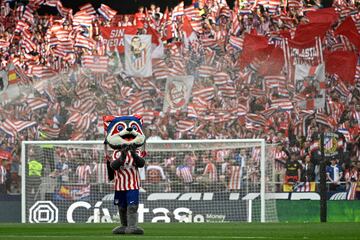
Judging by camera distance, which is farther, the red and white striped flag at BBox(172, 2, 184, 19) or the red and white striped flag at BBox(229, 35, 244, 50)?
the red and white striped flag at BBox(172, 2, 184, 19)

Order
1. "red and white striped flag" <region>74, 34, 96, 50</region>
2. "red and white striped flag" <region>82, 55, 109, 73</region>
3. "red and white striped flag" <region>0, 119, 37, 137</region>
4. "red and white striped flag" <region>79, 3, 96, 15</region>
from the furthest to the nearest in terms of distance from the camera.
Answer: "red and white striped flag" <region>79, 3, 96, 15</region>, "red and white striped flag" <region>74, 34, 96, 50</region>, "red and white striped flag" <region>82, 55, 109, 73</region>, "red and white striped flag" <region>0, 119, 37, 137</region>

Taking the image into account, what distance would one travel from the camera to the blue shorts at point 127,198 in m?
13.4

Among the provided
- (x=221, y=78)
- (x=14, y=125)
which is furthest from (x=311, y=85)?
(x=14, y=125)

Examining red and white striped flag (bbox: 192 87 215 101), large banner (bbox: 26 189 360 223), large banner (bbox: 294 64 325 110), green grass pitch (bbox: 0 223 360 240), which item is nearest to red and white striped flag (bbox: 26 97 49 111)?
red and white striped flag (bbox: 192 87 215 101)

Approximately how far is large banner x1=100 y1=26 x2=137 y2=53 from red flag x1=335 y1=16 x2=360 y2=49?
5.56m

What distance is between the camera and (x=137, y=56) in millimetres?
27703

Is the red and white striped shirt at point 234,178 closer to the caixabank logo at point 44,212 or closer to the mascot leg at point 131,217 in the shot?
the caixabank logo at point 44,212

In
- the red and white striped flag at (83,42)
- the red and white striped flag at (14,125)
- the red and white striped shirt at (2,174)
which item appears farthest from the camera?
the red and white striped flag at (83,42)

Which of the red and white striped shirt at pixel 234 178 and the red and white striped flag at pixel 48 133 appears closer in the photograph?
the red and white striped shirt at pixel 234 178

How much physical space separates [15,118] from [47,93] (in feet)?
3.61

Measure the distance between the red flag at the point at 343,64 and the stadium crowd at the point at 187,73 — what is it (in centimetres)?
9

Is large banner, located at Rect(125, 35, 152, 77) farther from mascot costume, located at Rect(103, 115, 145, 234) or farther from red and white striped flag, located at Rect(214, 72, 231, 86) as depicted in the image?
mascot costume, located at Rect(103, 115, 145, 234)

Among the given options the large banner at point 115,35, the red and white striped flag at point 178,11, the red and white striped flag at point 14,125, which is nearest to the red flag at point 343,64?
the red and white striped flag at point 178,11

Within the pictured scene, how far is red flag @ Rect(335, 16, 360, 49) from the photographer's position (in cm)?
2681
